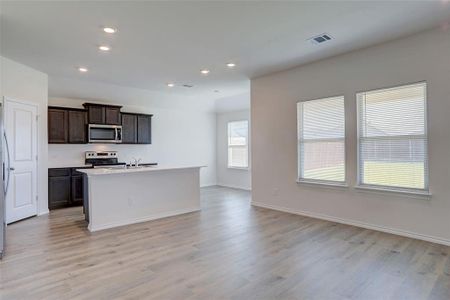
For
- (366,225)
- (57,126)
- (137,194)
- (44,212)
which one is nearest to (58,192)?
(44,212)

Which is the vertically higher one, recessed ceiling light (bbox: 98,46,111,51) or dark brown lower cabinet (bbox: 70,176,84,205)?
recessed ceiling light (bbox: 98,46,111,51)

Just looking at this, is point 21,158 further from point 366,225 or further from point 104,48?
point 366,225

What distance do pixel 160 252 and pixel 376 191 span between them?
128 inches

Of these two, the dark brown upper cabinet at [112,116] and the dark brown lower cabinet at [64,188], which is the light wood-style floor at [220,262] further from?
the dark brown upper cabinet at [112,116]

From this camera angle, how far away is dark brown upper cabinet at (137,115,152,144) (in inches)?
291

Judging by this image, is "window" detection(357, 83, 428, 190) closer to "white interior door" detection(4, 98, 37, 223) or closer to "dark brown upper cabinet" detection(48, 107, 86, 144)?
"white interior door" detection(4, 98, 37, 223)

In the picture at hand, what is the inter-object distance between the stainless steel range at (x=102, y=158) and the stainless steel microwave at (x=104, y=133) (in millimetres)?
408

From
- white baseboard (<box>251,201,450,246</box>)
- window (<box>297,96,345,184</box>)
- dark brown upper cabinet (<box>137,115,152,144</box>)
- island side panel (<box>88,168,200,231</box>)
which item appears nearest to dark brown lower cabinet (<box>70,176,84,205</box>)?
dark brown upper cabinet (<box>137,115,152,144</box>)

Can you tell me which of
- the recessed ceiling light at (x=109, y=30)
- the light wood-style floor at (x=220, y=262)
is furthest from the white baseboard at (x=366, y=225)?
the recessed ceiling light at (x=109, y=30)

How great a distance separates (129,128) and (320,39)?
5211 millimetres

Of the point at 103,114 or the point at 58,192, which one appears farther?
the point at 103,114

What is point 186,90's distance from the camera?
717cm

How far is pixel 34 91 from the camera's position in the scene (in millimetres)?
5105

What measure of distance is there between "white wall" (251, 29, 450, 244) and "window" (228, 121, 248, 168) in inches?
94.7
